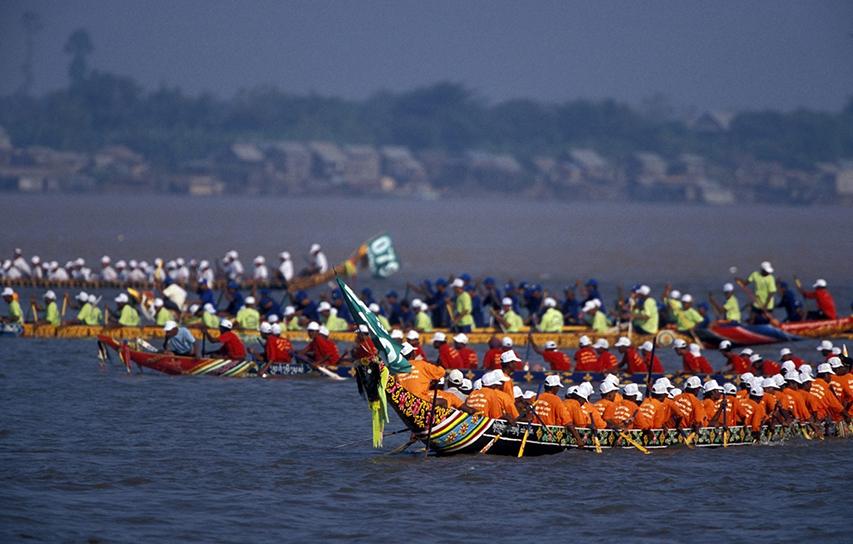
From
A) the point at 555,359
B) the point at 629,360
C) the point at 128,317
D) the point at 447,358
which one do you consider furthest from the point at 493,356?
the point at 128,317

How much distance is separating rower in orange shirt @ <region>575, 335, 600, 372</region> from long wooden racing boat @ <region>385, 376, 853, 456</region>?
6.02m

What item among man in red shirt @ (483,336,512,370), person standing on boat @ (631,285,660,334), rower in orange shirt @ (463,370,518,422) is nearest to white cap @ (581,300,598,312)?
person standing on boat @ (631,285,660,334)

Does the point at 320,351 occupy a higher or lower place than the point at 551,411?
higher

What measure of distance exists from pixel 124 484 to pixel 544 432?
652 centimetres

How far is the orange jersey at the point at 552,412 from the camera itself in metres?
24.6

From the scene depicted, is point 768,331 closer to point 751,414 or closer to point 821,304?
point 821,304

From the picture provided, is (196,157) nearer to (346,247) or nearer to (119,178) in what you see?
(119,178)

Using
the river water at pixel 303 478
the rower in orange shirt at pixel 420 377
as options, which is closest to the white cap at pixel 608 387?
the river water at pixel 303 478

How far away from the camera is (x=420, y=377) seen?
24.8 m

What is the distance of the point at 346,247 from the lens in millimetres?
93188

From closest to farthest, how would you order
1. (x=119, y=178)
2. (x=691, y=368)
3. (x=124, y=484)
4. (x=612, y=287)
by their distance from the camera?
(x=124, y=484), (x=691, y=368), (x=612, y=287), (x=119, y=178)

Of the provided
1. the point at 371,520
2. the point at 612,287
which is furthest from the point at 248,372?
the point at 612,287

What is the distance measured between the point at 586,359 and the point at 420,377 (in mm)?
7680

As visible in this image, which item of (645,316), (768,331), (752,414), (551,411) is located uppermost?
(645,316)
